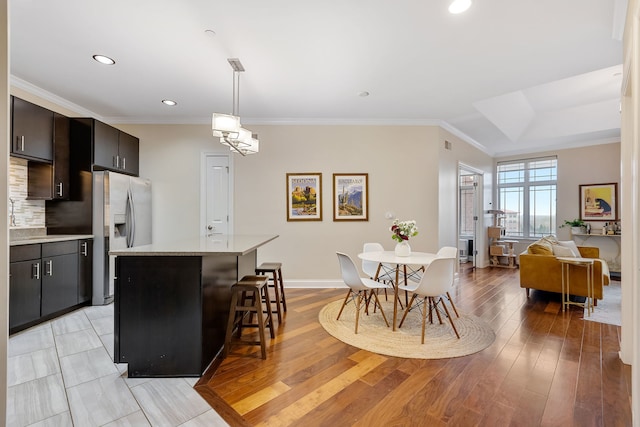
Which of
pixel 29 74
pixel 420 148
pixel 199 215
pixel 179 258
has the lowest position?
pixel 179 258

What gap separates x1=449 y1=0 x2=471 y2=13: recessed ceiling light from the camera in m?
2.12

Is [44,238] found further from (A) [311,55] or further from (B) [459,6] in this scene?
(B) [459,6]

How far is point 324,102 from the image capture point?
404 cm

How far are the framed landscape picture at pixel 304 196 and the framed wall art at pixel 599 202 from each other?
586cm

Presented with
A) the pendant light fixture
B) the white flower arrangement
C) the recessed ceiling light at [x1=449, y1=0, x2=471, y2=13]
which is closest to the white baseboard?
the white flower arrangement

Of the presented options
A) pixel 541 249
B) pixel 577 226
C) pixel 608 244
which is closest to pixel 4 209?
pixel 541 249

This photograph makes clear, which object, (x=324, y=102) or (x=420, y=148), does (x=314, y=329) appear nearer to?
(x=324, y=102)

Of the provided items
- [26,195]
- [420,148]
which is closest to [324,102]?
[420,148]

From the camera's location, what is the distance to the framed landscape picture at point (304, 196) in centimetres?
478

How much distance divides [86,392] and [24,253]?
1937mm

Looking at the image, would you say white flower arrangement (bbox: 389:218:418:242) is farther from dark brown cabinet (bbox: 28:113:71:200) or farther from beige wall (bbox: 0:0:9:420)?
dark brown cabinet (bbox: 28:113:71:200)

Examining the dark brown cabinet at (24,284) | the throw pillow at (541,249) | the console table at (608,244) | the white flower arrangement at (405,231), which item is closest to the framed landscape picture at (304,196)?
the white flower arrangement at (405,231)

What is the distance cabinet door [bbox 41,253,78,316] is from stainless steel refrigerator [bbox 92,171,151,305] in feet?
0.82

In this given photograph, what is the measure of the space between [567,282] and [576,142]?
4.14 metres
